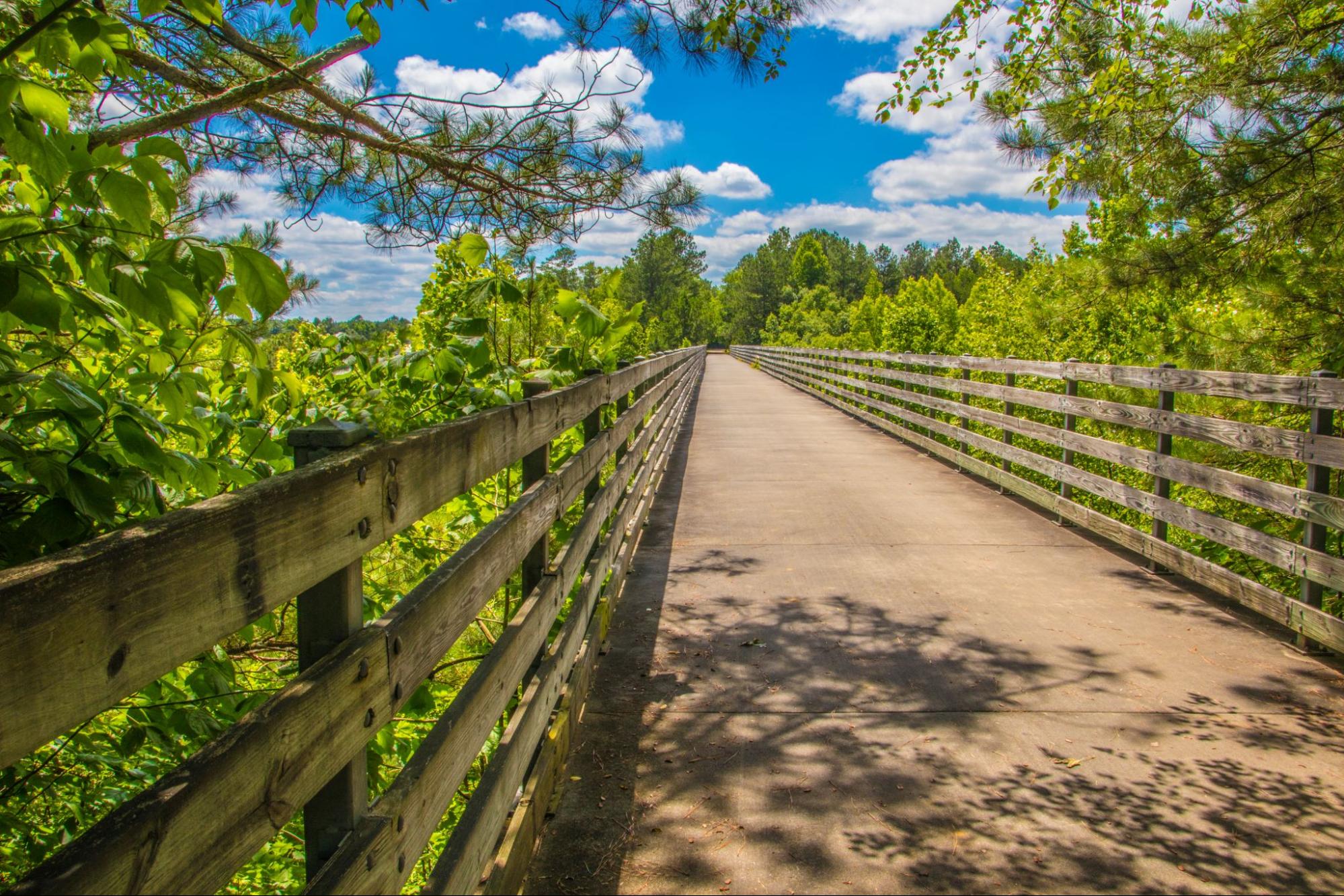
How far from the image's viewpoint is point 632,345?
23.9 m

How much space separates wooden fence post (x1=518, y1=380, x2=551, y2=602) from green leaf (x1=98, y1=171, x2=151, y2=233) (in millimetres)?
1581

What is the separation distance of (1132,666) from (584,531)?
2666 millimetres

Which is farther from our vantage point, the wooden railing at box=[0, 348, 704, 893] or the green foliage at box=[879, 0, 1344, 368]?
the green foliage at box=[879, 0, 1344, 368]

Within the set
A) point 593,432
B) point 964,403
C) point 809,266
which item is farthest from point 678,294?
point 593,432

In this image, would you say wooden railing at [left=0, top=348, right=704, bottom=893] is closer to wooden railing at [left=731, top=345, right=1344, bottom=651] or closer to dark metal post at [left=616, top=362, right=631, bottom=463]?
dark metal post at [left=616, top=362, right=631, bottom=463]

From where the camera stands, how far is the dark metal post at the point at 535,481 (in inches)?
116

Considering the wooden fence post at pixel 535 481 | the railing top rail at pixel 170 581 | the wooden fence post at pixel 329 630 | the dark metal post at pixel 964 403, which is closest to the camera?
the railing top rail at pixel 170 581

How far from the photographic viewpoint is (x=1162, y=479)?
228 inches

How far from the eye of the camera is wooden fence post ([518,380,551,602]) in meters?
2.96

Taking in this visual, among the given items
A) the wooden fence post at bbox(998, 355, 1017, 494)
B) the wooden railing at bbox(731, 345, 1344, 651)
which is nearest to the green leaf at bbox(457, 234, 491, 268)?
the wooden railing at bbox(731, 345, 1344, 651)

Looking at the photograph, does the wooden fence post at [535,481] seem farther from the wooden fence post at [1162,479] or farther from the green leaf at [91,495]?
the wooden fence post at [1162,479]

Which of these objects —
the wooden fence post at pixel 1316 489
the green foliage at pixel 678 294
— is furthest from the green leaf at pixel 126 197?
the green foliage at pixel 678 294

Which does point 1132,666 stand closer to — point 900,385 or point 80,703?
point 80,703

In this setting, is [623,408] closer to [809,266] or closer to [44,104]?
[44,104]
